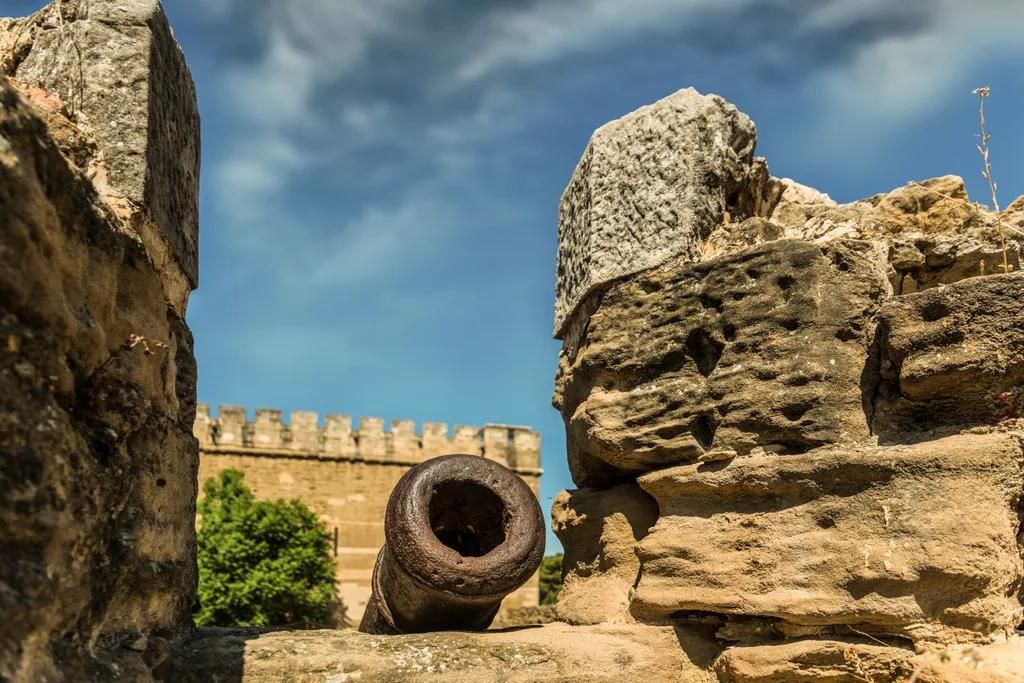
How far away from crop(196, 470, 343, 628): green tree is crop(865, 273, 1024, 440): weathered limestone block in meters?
15.2

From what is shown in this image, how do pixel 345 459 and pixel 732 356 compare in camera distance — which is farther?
pixel 345 459

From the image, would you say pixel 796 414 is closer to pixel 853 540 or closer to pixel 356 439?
pixel 853 540

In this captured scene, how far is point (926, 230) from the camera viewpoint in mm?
3527

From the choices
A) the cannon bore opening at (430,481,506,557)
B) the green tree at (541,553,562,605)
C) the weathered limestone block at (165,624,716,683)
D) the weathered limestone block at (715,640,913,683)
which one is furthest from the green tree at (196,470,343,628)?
the weathered limestone block at (715,640,913,683)

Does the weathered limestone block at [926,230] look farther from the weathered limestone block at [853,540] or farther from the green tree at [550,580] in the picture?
the green tree at [550,580]

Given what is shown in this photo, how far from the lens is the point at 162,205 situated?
2713 mm

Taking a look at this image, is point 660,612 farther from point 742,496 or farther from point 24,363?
point 24,363

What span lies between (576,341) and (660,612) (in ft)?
3.83

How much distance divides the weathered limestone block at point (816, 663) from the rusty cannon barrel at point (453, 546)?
2.37ft

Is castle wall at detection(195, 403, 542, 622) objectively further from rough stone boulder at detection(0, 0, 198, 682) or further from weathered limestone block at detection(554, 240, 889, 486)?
rough stone boulder at detection(0, 0, 198, 682)

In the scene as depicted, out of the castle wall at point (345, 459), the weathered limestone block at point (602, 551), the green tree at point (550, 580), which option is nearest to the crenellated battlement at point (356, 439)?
the castle wall at point (345, 459)

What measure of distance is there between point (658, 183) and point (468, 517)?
1.44 m

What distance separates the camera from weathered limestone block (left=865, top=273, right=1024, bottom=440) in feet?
8.74

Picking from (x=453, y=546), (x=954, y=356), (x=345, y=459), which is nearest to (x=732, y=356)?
(x=954, y=356)
